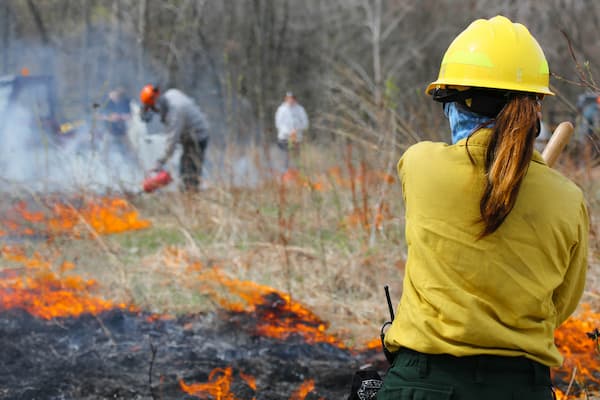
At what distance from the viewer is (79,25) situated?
800 inches

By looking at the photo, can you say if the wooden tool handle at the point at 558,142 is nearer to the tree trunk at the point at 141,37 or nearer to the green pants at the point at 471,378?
the green pants at the point at 471,378

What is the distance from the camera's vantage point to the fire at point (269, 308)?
5.05 meters

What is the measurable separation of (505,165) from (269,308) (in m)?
3.90

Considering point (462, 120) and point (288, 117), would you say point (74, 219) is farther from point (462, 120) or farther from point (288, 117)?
point (288, 117)

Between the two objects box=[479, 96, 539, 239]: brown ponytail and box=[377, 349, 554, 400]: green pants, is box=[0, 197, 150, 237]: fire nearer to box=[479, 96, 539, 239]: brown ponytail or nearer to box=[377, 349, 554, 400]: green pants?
box=[377, 349, 554, 400]: green pants

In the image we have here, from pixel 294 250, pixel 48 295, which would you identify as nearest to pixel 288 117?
pixel 294 250

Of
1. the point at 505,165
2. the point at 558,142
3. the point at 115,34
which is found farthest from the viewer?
the point at 115,34

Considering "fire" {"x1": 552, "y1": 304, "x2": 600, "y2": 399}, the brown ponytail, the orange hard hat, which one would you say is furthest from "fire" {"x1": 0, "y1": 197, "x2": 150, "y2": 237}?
the brown ponytail

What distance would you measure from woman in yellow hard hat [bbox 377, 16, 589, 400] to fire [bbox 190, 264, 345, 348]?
122 inches

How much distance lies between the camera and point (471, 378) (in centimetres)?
183

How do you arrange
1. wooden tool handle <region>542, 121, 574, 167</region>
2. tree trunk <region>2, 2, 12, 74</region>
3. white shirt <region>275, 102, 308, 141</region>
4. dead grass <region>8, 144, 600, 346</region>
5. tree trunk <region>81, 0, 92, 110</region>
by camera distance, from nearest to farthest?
wooden tool handle <region>542, 121, 574, 167</region>, dead grass <region>8, 144, 600, 346</region>, white shirt <region>275, 102, 308, 141</region>, tree trunk <region>2, 2, 12, 74</region>, tree trunk <region>81, 0, 92, 110</region>

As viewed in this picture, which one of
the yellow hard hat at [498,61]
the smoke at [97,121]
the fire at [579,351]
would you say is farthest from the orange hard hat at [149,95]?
the yellow hard hat at [498,61]

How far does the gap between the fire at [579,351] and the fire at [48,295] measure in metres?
3.31

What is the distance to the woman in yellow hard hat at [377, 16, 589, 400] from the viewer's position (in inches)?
70.0
